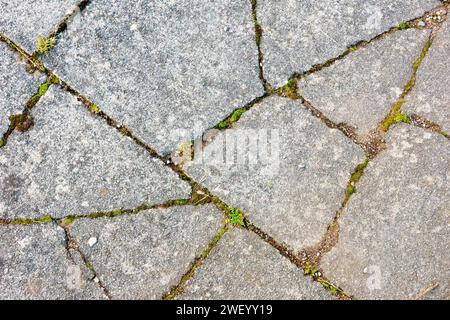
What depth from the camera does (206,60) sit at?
105 inches

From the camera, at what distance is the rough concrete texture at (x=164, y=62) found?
2586mm

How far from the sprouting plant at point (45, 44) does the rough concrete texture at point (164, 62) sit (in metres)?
0.04

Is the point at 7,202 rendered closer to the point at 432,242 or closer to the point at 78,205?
the point at 78,205

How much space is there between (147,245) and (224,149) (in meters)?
0.59

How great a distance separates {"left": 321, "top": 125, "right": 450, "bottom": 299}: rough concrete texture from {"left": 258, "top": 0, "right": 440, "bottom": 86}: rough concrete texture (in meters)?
0.56

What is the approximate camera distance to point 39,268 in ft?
7.93

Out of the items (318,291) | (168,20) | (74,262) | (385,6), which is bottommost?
(318,291)

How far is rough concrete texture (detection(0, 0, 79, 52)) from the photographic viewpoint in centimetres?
270

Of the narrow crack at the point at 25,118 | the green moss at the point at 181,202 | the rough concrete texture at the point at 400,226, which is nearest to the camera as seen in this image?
the rough concrete texture at the point at 400,226

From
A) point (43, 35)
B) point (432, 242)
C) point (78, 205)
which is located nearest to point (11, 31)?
point (43, 35)

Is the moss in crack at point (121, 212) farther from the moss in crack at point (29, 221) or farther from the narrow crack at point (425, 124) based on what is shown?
the narrow crack at point (425, 124)

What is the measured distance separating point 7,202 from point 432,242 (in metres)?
2.01

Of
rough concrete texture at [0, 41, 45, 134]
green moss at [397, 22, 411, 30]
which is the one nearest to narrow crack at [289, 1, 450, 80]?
green moss at [397, 22, 411, 30]

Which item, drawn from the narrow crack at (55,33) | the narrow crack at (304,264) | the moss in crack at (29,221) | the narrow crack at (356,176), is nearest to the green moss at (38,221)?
the moss in crack at (29,221)
